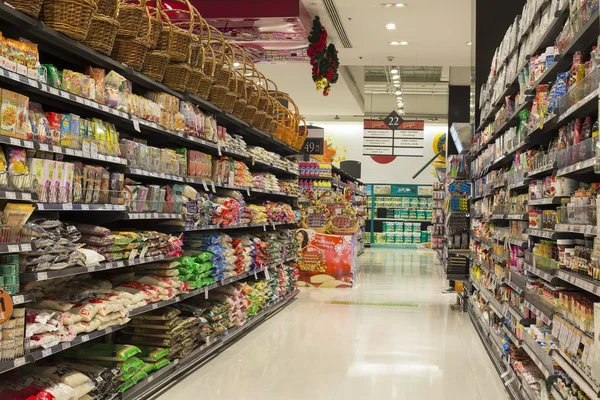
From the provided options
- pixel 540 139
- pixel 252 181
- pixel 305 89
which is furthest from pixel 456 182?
pixel 305 89

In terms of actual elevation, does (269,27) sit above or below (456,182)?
above

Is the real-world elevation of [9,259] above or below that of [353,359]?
above

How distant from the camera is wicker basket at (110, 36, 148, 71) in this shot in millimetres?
4109

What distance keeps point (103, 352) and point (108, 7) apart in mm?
2129

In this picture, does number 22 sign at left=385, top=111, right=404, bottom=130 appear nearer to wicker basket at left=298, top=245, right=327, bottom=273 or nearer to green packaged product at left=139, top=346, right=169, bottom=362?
wicker basket at left=298, top=245, right=327, bottom=273

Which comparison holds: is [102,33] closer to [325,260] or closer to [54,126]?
[54,126]

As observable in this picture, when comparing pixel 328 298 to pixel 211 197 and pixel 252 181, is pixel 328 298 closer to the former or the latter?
pixel 252 181

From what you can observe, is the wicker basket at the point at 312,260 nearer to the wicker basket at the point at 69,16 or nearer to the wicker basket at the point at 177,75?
the wicker basket at the point at 177,75

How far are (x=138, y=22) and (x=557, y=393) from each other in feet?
10.8

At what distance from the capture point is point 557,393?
3363 millimetres

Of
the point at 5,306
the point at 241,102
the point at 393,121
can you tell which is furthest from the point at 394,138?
the point at 5,306

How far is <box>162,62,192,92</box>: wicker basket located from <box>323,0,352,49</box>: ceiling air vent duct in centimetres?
475

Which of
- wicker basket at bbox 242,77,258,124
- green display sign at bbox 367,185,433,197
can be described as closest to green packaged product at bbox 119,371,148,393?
wicker basket at bbox 242,77,258,124

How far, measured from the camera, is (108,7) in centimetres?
380
